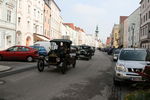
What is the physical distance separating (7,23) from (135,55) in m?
22.1

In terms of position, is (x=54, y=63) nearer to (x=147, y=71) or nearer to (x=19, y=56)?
(x=19, y=56)

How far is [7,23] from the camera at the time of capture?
89.1ft

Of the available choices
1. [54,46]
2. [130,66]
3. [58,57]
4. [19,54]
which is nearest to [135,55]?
[130,66]

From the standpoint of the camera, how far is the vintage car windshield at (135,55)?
9184mm

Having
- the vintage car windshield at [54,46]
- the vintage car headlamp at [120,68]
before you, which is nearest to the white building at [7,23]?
the vintage car windshield at [54,46]

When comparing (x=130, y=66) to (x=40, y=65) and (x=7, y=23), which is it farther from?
(x=7, y=23)

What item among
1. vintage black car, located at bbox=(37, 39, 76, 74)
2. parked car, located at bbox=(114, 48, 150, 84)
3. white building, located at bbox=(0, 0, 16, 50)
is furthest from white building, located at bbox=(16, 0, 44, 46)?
parked car, located at bbox=(114, 48, 150, 84)

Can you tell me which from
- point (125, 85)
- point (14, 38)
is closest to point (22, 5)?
point (14, 38)

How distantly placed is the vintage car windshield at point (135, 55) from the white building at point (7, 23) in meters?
19.9

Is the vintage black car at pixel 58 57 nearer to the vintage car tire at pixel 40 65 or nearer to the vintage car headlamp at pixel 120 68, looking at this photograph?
the vintage car tire at pixel 40 65

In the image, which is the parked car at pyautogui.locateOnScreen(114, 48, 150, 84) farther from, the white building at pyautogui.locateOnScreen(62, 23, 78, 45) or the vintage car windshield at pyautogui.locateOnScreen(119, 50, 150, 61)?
the white building at pyautogui.locateOnScreen(62, 23, 78, 45)

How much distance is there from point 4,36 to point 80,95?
22188mm

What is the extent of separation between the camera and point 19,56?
17.8 meters

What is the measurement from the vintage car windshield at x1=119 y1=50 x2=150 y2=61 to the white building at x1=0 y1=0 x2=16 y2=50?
19863 mm
